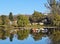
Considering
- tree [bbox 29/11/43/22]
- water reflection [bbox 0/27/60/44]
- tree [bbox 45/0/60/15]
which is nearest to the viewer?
water reflection [bbox 0/27/60/44]

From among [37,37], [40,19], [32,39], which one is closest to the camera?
[32,39]

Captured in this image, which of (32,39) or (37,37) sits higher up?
(32,39)

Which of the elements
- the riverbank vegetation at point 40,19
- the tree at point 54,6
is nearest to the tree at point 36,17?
the riverbank vegetation at point 40,19

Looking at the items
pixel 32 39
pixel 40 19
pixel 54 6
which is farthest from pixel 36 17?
pixel 32 39

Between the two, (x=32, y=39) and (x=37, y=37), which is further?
(x=37, y=37)

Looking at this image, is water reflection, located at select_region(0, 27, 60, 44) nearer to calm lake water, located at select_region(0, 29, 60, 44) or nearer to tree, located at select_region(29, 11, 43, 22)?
calm lake water, located at select_region(0, 29, 60, 44)

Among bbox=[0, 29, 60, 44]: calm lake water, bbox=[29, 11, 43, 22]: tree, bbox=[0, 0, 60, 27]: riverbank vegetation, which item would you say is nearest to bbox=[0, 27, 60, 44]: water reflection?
bbox=[0, 29, 60, 44]: calm lake water

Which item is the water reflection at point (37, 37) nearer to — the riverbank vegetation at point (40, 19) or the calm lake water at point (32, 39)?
the calm lake water at point (32, 39)

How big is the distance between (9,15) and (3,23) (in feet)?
39.1

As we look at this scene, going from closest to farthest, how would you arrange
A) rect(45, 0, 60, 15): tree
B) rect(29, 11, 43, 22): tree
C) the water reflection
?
the water reflection → rect(45, 0, 60, 15): tree → rect(29, 11, 43, 22): tree

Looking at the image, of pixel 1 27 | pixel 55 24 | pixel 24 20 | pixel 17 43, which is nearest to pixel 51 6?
pixel 55 24

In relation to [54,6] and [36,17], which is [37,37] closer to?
[54,6]

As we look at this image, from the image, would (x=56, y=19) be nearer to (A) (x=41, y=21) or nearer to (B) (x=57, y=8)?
(B) (x=57, y=8)

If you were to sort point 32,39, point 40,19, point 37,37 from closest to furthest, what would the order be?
point 32,39
point 37,37
point 40,19
